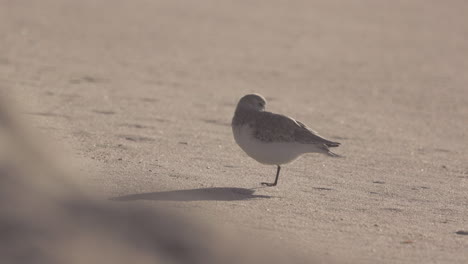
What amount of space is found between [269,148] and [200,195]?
781 millimetres

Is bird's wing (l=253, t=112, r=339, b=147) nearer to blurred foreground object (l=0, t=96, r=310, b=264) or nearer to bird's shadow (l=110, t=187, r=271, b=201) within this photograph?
bird's shadow (l=110, t=187, r=271, b=201)

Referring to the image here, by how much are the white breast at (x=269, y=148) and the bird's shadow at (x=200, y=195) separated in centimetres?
33

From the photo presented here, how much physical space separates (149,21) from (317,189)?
569 inches

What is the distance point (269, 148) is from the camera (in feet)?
25.6

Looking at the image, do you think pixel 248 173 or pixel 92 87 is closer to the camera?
pixel 248 173

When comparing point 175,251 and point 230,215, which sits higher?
point 175,251

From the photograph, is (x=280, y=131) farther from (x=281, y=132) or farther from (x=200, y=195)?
(x=200, y=195)

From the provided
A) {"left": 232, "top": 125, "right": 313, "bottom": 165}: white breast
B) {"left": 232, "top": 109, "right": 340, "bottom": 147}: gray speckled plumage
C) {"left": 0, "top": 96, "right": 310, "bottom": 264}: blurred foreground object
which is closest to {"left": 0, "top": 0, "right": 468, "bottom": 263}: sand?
{"left": 232, "top": 125, "right": 313, "bottom": 165}: white breast

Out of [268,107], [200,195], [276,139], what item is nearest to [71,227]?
[200,195]

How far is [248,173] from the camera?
877cm

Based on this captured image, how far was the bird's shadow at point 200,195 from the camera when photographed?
7168 millimetres

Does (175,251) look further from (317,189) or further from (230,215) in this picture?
(317,189)

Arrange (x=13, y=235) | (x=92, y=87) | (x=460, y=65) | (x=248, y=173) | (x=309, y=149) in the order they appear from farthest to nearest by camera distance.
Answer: (x=460, y=65)
(x=92, y=87)
(x=248, y=173)
(x=309, y=149)
(x=13, y=235)

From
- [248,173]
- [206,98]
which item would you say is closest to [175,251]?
[248,173]
